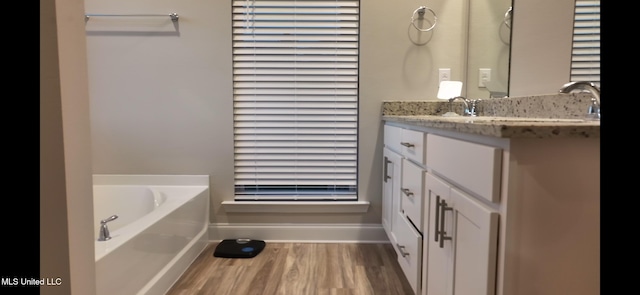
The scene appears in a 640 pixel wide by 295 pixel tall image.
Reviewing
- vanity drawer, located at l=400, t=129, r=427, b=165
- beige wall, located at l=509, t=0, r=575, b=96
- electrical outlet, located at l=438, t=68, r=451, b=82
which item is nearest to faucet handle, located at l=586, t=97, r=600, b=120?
beige wall, located at l=509, t=0, r=575, b=96

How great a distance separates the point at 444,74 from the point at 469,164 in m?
1.55

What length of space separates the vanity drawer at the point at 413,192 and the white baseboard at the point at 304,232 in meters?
0.73

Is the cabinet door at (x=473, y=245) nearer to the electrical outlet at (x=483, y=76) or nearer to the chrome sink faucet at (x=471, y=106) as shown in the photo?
the chrome sink faucet at (x=471, y=106)

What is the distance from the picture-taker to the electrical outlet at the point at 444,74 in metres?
2.26

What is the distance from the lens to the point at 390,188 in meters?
2.00

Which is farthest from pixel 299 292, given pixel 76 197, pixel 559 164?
pixel 559 164

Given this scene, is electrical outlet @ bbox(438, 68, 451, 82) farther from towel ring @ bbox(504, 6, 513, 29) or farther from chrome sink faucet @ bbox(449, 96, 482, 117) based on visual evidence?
towel ring @ bbox(504, 6, 513, 29)

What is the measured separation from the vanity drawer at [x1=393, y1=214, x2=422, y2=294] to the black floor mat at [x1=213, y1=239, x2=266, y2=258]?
94cm

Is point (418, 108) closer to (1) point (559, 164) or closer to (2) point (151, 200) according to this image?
(1) point (559, 164)

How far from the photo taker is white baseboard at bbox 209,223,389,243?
2.33 meters

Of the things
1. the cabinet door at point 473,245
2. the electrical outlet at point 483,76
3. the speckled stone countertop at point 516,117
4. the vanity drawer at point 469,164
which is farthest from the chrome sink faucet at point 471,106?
the cabinet door at point 473,245

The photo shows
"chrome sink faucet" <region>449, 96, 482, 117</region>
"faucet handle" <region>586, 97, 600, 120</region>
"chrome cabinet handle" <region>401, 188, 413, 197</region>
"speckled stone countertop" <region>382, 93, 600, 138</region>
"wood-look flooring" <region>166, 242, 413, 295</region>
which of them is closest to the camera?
"speckled stone countertop" <region>382, 93, 600, 138</region>

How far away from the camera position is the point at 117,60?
2236 mm
